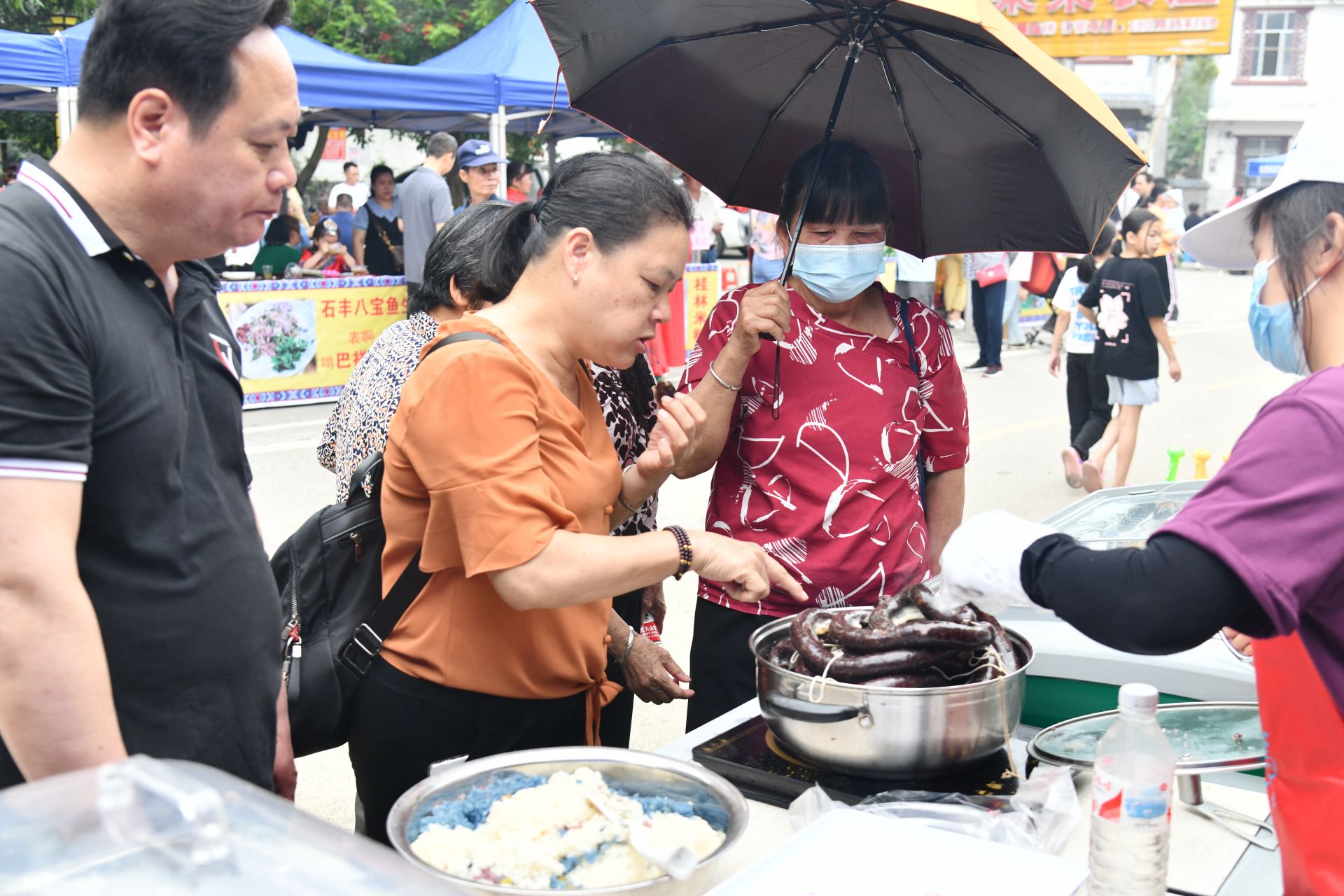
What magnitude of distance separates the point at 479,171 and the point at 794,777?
27.1 feet

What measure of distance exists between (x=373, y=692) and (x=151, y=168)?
994 mm

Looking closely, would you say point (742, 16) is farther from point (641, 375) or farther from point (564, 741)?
point (564, 741)

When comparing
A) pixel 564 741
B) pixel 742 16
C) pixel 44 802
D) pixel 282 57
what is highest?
pixel 742 16

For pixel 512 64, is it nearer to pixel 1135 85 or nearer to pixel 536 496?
pixel 536 496

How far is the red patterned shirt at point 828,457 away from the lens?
2402mm

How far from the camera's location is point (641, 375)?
111 inches

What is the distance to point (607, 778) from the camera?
169 centimetres

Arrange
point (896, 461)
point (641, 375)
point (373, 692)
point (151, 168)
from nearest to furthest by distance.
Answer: point (151, 168), point (373, 692), point (896, 461), point (641, 375)

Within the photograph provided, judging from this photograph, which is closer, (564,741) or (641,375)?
(564,741)

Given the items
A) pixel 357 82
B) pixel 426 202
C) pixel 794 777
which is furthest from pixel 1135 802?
pixel 357 82

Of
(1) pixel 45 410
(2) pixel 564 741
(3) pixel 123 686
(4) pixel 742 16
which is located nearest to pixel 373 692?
(2) pixel 564 741

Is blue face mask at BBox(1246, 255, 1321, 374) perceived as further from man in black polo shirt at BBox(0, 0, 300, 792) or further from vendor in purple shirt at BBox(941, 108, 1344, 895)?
man in black polo shirt at BBox(0, 0, 300, 792)

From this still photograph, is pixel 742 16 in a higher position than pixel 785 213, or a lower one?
higher

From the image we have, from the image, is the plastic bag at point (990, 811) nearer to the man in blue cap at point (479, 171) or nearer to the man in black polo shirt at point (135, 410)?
the man in black polo shirt at point (135, 410)
